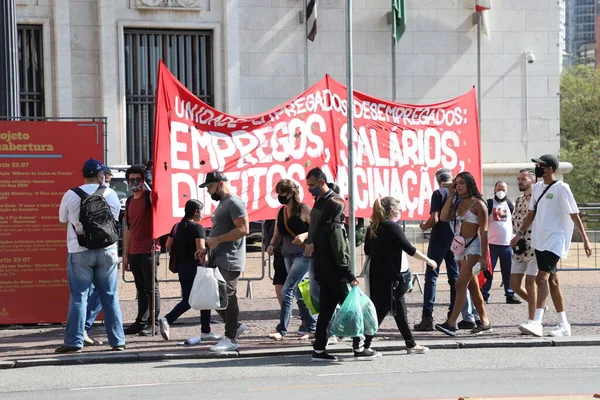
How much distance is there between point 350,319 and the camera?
978 cm

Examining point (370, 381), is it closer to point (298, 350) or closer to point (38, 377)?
point (298, 350)

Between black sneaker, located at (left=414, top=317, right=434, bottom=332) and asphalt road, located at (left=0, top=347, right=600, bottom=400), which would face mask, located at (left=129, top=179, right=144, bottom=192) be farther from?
black sneaker, located at (left=414, top=317, right=434, bottom=332)

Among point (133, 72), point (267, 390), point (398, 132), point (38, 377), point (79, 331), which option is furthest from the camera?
point (133, 72)

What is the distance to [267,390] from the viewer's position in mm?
8617

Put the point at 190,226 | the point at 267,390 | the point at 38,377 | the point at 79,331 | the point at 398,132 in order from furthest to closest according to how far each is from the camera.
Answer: the point at 398,132 → the point at 190,226 → the point at 79,331 → the point at 38,377 → the point at 267,390

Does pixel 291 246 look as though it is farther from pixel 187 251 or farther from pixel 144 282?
pixel 144 282

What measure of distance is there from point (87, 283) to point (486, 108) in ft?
62.9

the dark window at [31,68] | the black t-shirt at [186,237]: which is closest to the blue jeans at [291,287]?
the black t-shirt at [186,237]

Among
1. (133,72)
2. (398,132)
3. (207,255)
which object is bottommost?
(207,255)

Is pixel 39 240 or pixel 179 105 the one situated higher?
pixel 179 105

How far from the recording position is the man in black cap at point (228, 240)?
10.4 m

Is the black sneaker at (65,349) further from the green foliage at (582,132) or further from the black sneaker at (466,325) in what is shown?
the green foliage at (582,132)

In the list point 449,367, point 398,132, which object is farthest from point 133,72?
point 449,367

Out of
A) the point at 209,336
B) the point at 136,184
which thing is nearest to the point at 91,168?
the point at 136,184
